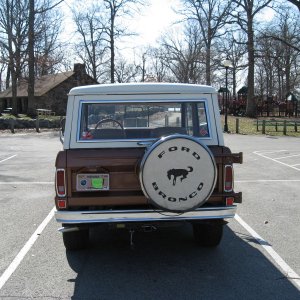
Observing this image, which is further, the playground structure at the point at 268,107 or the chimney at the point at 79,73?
the chimney at the point at 79,73

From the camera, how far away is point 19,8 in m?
40.2

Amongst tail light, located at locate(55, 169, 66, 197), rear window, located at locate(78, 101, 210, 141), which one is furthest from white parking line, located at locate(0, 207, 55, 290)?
rear window, located at locate(78, 101, 210, 141)

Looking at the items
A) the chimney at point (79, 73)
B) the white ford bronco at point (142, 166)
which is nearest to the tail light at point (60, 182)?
the white ford bronco at point (142, 166)

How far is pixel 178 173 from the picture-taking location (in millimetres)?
4320

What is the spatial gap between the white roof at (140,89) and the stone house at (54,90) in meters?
46.9

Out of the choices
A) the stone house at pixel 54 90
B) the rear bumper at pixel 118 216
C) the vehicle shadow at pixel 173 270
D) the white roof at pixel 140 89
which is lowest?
the vehicle shadow at pixel 173 270

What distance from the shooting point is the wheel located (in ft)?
16.9

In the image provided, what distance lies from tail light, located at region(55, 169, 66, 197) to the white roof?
101cm

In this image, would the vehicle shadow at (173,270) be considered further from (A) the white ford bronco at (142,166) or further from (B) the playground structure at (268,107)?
(B) the playground structure at (268,107)

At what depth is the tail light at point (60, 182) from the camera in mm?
4469

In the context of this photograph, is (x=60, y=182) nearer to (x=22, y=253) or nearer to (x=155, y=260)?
(x=22, y=253)

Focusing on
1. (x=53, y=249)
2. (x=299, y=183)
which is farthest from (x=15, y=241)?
(x=299, y=183)

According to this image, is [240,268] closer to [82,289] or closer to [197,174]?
[197,174]

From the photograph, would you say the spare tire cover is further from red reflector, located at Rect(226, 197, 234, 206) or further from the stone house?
the stone house
